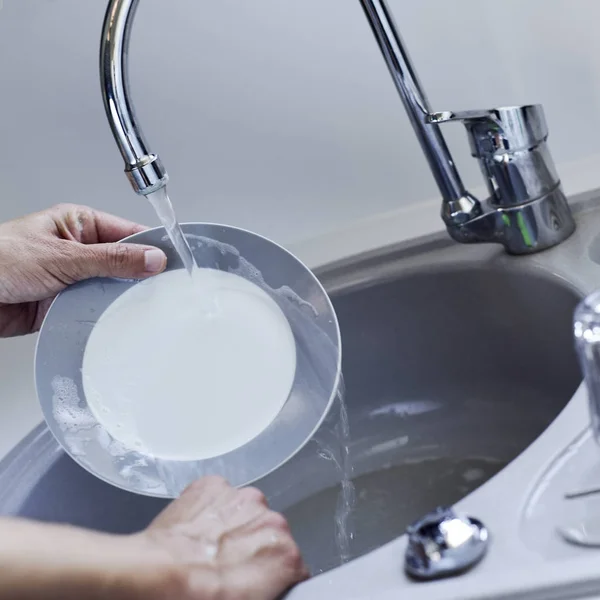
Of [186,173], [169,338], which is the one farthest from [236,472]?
[186,173]

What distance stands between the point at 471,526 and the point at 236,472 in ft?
0.87

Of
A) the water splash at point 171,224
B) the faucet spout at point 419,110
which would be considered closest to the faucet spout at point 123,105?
the water splash at point 171,224

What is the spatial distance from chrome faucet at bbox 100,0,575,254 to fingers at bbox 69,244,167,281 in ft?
0.95

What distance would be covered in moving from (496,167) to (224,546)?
46cm

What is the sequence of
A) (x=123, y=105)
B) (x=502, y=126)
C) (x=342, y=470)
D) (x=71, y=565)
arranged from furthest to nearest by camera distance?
(x=342, y=470) < (x=502, y=126) < (x=123, y=105) < (x=71, y=565)

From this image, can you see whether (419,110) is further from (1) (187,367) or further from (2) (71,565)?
(2) (71,565)

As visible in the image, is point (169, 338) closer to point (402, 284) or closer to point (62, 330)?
point (62, 330)

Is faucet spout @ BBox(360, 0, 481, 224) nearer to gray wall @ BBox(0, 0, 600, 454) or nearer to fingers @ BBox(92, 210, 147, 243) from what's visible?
gray wall @ BBox(0, 0, 600, 454)

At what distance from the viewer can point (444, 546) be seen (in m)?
0.42

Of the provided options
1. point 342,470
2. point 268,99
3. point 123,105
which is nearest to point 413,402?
point 342,470

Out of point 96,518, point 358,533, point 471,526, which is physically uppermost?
point 471,526

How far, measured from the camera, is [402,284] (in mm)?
889

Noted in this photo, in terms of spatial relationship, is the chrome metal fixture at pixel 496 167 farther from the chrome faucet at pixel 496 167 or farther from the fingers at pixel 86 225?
the fingers at pixel 86 225

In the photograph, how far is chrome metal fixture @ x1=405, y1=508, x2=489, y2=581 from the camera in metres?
0.41
